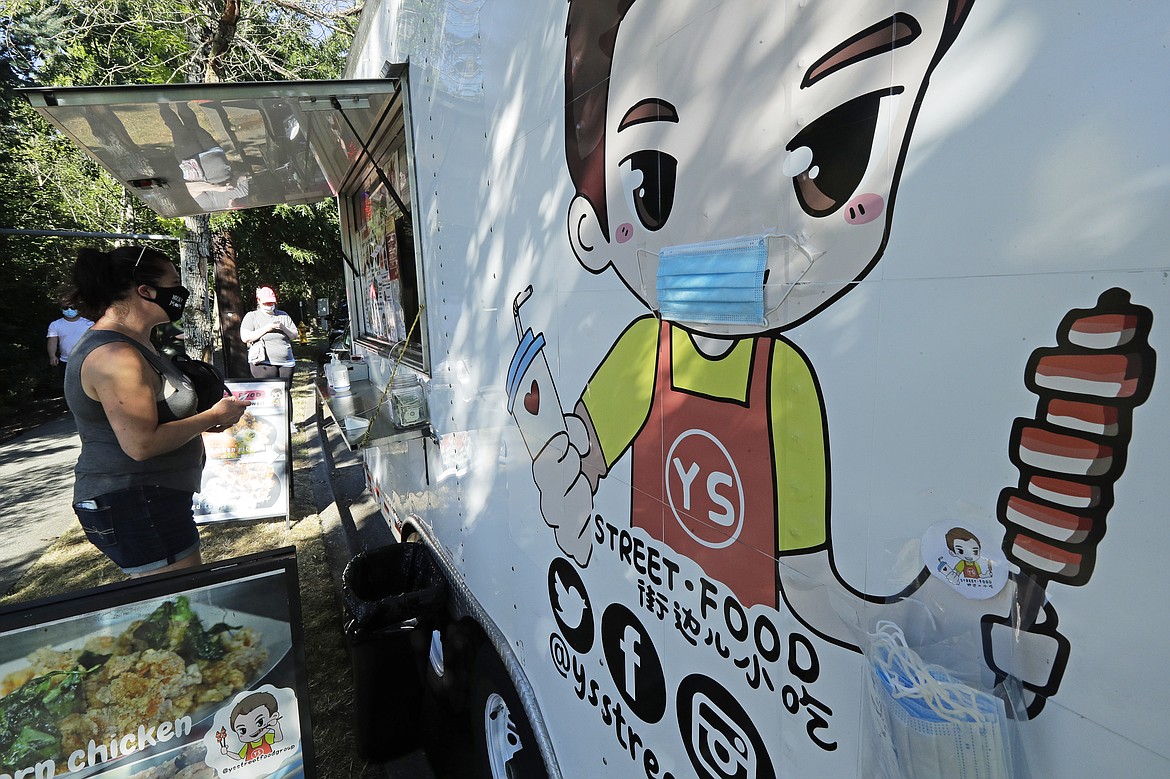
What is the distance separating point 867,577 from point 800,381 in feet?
0.89

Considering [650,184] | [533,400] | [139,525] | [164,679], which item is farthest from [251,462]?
[650,184]

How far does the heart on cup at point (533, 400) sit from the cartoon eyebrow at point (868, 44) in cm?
100

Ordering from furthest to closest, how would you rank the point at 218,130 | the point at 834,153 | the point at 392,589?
the point at 392,589 → the point at 218,130 → the point at 834,153

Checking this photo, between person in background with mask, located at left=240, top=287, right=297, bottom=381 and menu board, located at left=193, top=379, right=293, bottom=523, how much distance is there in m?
2.17

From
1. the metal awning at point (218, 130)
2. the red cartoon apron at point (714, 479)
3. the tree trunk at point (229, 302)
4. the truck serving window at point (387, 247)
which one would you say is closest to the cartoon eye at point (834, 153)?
the red cartoon apron at point (714, 479)

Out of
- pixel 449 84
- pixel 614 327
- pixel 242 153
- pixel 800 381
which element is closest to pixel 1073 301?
pixel 800 381

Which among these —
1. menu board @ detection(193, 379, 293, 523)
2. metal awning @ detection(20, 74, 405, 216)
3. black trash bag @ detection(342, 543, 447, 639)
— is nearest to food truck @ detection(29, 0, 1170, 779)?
black trash bag @ detection(342, 543, 447, 639)

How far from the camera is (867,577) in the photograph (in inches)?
30.9

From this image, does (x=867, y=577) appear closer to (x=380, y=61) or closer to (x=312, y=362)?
(x=380, y=61)

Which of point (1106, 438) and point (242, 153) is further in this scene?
point (242, 153)

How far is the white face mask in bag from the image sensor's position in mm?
647

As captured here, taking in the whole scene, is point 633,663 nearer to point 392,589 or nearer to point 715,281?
point 715,281

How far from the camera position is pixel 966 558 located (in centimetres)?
68

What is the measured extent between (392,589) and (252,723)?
133 cm
